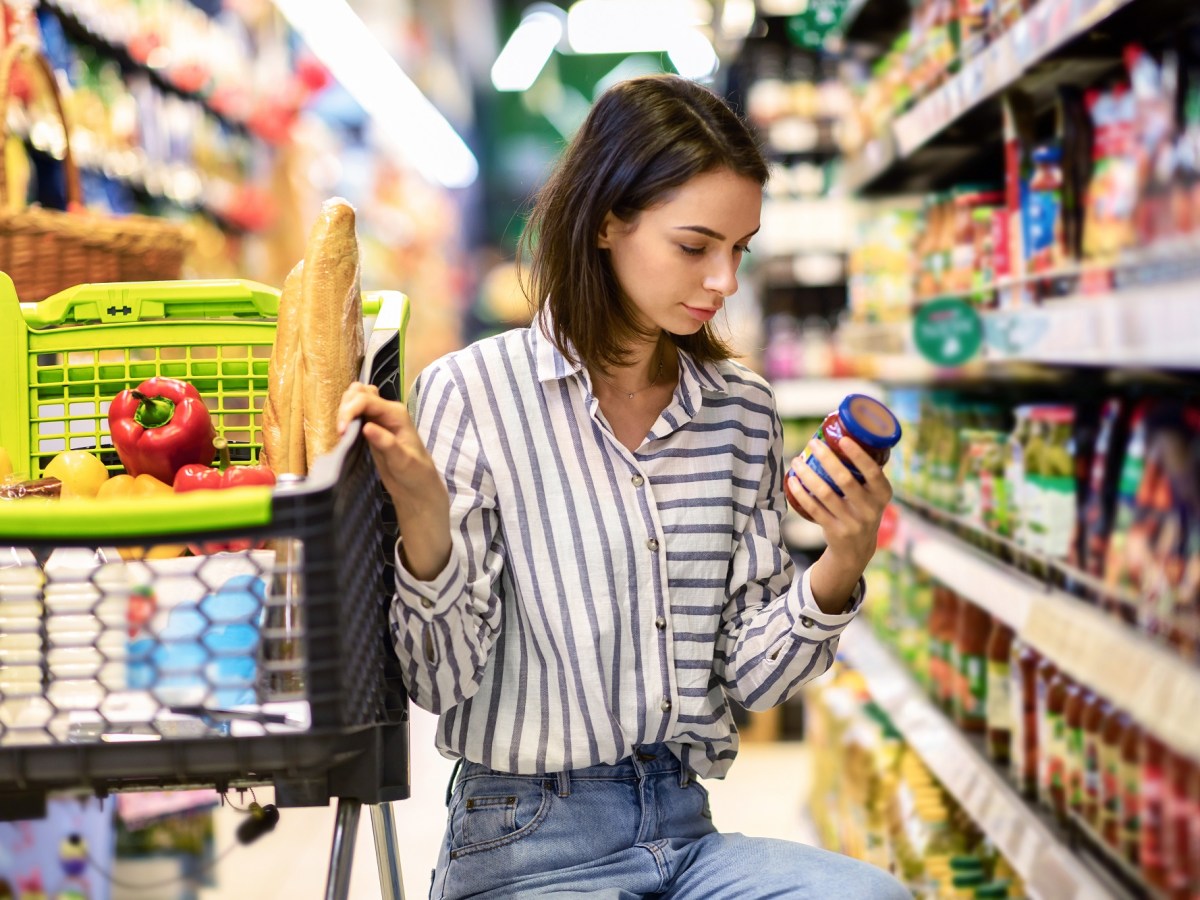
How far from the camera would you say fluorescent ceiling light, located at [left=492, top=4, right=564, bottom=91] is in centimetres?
1215

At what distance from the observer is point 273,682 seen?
4.12 feet

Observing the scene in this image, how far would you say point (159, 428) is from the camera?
156cm

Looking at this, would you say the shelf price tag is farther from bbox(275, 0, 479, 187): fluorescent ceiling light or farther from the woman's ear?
bbox(275, 0, 479, 187): fluorescent ceiling light

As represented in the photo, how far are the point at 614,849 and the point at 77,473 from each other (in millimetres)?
804

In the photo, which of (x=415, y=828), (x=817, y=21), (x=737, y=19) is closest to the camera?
(x=415, y=828)

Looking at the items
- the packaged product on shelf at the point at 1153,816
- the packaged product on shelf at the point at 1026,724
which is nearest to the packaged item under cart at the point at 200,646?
the packaged product on shelf at the point at 1153,816

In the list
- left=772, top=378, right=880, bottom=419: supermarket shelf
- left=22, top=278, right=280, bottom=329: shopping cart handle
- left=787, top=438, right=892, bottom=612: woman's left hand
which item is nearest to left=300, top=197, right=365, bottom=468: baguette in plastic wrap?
left=22, top=278, right=280, bottom=329: shopping cart handle

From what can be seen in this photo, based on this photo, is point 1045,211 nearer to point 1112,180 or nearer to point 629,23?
point 1112,180

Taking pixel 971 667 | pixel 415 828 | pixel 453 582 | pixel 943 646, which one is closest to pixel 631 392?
pixel 453 582

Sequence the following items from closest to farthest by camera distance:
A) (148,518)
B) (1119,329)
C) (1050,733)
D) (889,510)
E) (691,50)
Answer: (148,518) → (1119,329) → (1050,733) → (889,510) → (691,50)

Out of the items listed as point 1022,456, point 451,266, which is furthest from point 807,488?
point 451,266

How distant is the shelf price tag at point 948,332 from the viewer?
230 cm

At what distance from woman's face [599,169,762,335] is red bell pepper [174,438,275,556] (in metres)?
0.51

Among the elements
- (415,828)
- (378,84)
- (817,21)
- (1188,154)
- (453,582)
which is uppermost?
(378,84)
